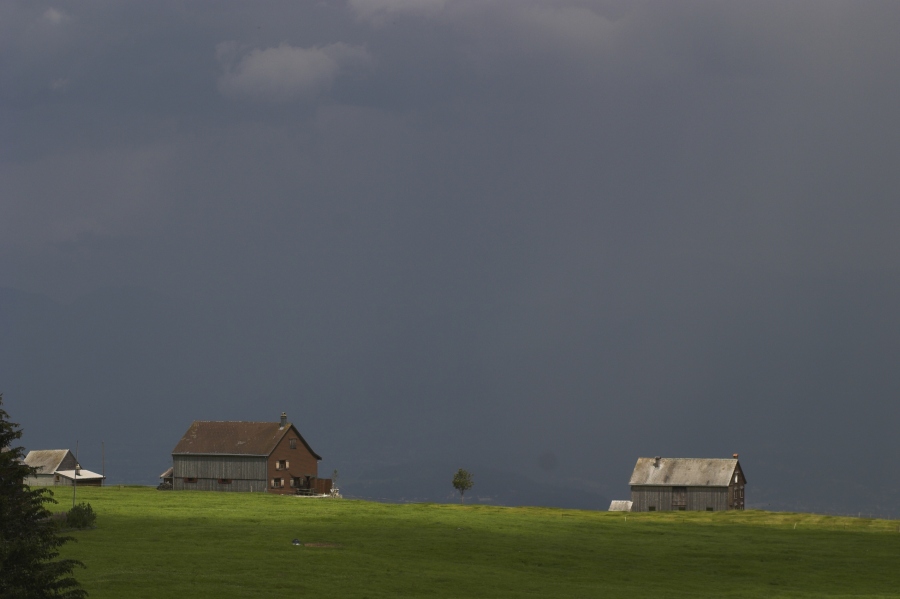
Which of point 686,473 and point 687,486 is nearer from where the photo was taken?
point 687,486

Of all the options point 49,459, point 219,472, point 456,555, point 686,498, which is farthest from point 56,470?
point 456,555

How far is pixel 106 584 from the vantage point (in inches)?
1874

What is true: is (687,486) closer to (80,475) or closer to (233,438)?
(233,438)

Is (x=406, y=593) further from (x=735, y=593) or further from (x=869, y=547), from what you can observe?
(x=869, y=547)

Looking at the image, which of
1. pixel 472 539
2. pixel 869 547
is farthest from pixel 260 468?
pixel 869 547

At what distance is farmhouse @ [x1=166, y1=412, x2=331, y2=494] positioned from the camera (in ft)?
454

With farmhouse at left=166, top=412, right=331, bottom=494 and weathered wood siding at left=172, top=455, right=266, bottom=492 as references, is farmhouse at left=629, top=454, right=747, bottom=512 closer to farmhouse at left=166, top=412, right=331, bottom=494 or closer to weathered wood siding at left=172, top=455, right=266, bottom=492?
farmhouse at left=166, top=412, right=331, bottom=494

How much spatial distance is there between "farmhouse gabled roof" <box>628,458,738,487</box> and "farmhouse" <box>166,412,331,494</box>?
44519 mm

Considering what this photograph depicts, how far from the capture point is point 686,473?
459 ft

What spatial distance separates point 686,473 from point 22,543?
115516 millimetres

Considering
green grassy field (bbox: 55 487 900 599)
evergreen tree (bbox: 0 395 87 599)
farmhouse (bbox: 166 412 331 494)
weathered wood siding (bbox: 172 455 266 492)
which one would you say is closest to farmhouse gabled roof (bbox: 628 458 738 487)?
green grassy field (bbox: 55 487 900 599)

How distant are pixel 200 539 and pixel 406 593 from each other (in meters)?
20.7

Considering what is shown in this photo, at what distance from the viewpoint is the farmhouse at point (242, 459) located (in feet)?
454

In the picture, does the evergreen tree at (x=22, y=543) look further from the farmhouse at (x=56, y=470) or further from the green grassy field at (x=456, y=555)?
the farmhouse at (x=56, y=470)
